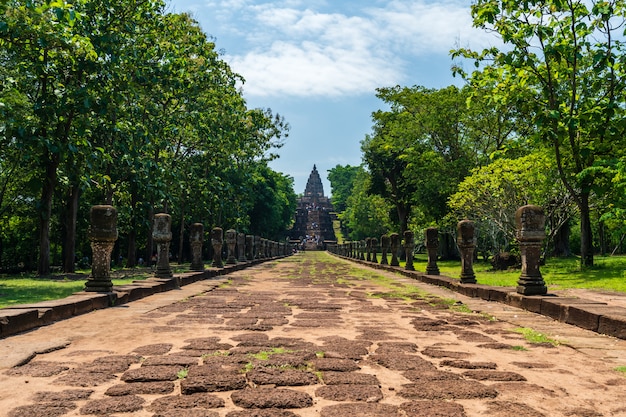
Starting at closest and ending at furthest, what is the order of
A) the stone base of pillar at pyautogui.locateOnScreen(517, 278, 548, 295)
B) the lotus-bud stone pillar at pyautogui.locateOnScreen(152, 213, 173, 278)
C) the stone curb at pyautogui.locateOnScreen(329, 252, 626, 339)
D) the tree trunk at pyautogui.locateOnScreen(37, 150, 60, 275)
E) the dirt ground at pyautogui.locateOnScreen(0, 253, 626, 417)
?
the dirt ground at pyautogui.locateOnScreen(0, 253, 626, 417) < the stone curb at pyautogui.locateOnScreen(329, 252, 626, 339) < the stone base of pillar at pyautogui.locateOnScreen(517, 278, 548, 295) < the lotus-bud stone pillar at pyautogui.locateOnScreen(152, 213, 173, 278) < the tree trunk at pyautogui.locateOnScreen(37, 150, 60, 275)

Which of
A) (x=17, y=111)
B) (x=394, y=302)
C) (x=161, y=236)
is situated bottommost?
(x=394, y=302)

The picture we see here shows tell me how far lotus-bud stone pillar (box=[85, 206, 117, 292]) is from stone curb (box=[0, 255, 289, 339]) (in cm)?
22

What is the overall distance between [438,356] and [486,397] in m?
1.13

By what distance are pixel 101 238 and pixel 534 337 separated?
6.36 meters

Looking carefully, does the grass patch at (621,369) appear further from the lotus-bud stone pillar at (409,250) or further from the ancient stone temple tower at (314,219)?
the ancient stone temple tower at (314,219)

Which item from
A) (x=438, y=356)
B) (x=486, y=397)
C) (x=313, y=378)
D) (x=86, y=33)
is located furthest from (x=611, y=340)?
(x=86, y=33)

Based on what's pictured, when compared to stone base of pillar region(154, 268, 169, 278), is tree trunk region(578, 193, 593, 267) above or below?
above

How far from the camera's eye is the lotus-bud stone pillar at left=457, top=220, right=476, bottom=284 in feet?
33.9

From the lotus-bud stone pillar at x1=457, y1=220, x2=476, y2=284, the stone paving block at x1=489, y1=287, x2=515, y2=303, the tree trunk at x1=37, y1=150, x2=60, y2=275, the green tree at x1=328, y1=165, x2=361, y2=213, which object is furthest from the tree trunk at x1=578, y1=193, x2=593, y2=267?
the green tree at x1=328, y1=165, x2=361, y2=213

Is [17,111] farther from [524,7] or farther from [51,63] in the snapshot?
[524,7]

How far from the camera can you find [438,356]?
13.7 feet

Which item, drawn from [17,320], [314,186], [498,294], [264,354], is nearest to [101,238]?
[17,320]

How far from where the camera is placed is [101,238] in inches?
317

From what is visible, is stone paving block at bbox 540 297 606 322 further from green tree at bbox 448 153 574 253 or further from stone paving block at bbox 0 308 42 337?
green tree at bbox 448 153 574 253
